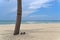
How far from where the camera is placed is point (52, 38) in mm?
5363

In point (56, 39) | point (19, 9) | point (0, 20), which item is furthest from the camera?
point (0, 20)

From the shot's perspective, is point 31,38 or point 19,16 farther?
point 19,16

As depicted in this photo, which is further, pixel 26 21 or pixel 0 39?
pixel 26 21

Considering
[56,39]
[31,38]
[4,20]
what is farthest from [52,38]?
[4,20]

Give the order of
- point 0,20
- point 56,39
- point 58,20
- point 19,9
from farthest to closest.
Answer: point 0,20 < point 58,20 < point 19,9 < point 56,39

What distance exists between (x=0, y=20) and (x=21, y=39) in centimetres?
1161

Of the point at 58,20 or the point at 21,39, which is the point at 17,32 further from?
the point at 58,20

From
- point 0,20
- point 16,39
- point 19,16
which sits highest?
point 19,16

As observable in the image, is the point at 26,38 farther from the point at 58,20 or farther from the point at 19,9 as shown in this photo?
the point at 58,20

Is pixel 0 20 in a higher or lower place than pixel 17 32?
lower

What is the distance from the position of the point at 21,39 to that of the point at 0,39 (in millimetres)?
655

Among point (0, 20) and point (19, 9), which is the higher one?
point (19, 9)

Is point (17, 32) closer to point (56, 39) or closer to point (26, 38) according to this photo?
point (26, 38)

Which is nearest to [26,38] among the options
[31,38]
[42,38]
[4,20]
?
[31,38]
